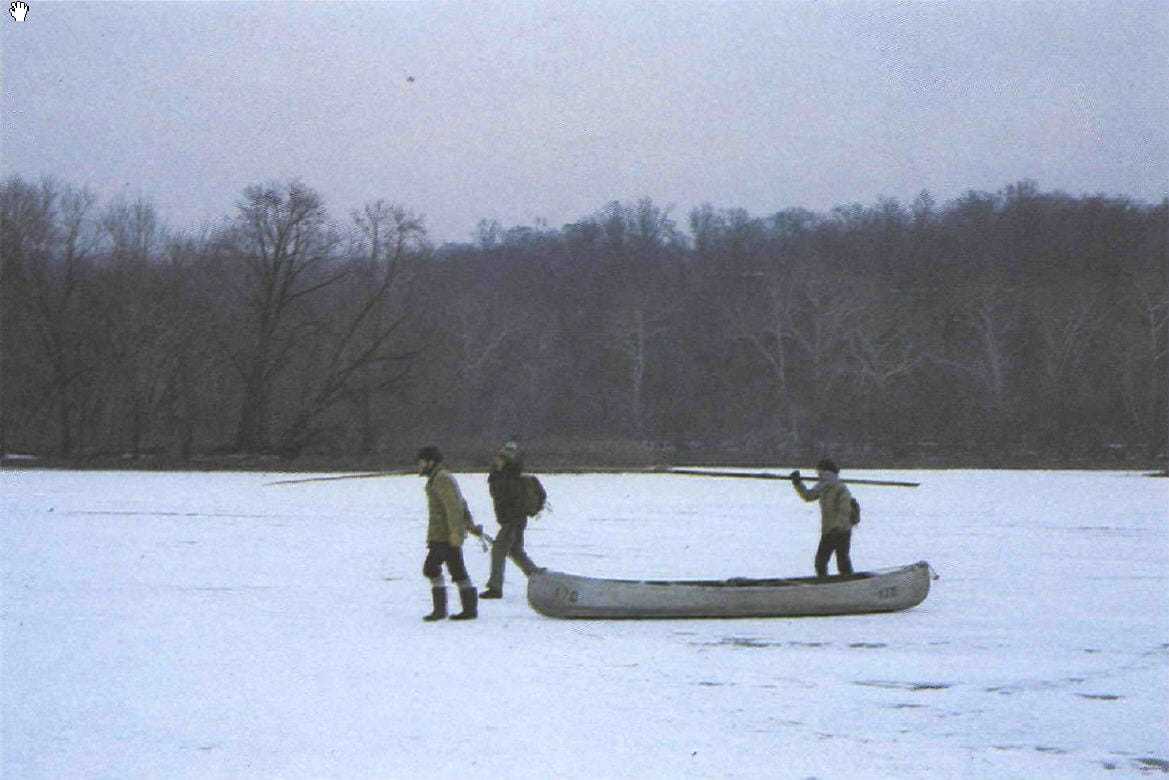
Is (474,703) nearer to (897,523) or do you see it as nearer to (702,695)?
(702,695)

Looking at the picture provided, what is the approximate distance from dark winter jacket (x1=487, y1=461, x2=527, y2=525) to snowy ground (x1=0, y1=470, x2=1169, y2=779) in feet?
3.75

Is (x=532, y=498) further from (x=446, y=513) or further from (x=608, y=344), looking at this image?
(x=608, y=344)

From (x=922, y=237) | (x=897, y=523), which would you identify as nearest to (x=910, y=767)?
(x=897, y=523)

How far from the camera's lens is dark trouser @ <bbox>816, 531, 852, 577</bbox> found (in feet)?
47.2

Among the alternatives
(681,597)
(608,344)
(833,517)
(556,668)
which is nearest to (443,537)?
(681,597)

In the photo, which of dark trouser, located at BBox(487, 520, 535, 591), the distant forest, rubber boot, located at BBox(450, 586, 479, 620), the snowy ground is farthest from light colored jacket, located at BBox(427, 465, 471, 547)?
the distant forest

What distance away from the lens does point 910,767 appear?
760 cm

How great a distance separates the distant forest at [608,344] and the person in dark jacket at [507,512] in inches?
1440

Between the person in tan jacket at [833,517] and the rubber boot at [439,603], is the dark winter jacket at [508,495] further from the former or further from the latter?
the person in tan jacket at [833,517]

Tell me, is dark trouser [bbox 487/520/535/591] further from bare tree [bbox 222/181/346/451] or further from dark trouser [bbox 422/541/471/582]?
bare tree [bbox 222/181/346/451]

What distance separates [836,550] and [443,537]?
400cm

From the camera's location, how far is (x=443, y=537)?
1272cm

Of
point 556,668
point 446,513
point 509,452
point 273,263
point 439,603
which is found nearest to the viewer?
point 556,668

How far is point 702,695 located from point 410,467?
41.8 meters
